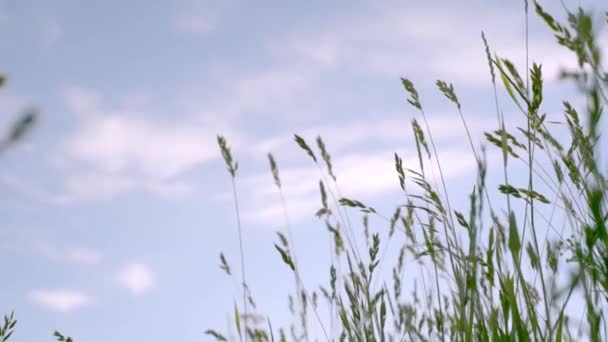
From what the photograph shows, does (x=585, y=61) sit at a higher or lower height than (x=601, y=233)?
higher

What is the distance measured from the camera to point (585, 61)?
187cm

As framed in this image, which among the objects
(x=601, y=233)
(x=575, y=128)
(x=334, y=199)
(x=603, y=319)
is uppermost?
(x=334, y=199)

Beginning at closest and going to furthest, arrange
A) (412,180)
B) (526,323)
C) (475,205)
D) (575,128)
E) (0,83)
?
1. (0,83)
2. (475,205)
3. (526,323)
4. (575,128)
5. (412,180)

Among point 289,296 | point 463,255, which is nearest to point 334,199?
point 289,296

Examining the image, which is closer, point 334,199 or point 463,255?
point 463,255

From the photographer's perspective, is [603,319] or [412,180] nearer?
[603,319]

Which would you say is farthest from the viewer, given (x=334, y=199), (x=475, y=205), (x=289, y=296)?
(x=289, y=296)

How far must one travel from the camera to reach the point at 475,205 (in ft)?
5.07

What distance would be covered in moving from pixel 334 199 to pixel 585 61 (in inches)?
64.0

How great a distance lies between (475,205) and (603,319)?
2.58 feet

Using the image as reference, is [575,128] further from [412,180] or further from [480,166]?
[480,166]

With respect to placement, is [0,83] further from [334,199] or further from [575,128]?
[334,199]

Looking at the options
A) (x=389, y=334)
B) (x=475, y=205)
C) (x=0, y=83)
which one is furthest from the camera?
(x=389, y=334)

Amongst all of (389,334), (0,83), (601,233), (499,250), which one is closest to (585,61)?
(601,233)
